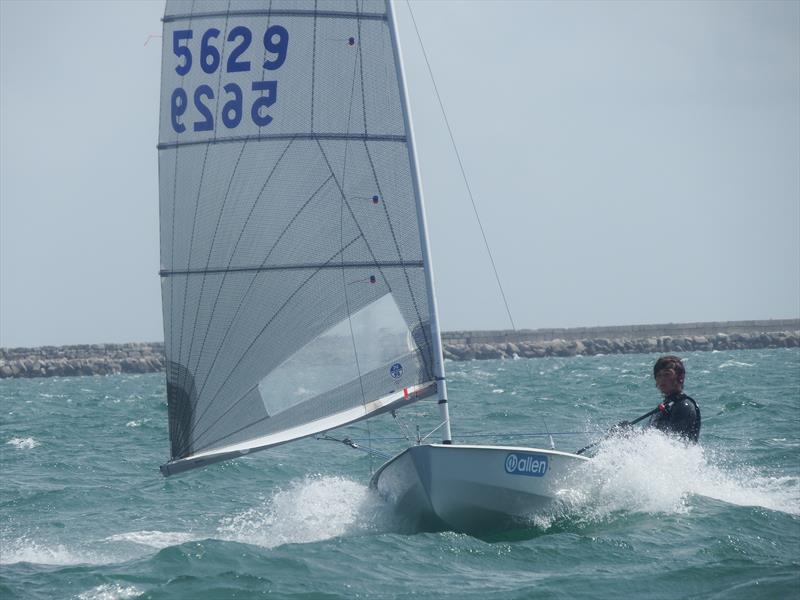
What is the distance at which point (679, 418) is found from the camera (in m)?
9.44

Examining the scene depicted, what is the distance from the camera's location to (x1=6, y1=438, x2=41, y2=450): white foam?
1744cm

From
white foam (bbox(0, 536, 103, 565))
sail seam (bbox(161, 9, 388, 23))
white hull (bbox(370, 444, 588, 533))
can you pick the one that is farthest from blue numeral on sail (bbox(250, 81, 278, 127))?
white foam (bbox(0, 536, 103, 565))

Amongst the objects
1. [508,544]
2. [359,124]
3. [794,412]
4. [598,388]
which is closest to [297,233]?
[359,124]

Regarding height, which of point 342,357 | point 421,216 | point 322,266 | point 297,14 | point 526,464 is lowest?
point 526,464

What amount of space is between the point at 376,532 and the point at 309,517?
899mm

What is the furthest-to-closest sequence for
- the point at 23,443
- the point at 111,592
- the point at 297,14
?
the point at 23,443, the point at 297,14, the point at 111,592

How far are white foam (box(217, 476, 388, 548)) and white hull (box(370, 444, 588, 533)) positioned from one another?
25.1 inches

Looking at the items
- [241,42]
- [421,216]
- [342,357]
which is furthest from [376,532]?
[241,42]

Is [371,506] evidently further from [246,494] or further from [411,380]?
[246,494]

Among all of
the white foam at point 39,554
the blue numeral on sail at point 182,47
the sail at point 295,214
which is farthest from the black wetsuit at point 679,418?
the blue numeral on sail at point 182,47

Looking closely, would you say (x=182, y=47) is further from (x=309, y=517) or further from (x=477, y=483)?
(x=477, y=483)

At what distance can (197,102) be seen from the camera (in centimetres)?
974

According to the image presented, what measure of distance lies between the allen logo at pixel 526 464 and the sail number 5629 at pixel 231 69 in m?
3.38

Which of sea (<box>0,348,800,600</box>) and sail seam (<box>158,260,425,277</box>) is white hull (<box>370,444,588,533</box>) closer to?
sea (<box>0,348,800,600</box>)
